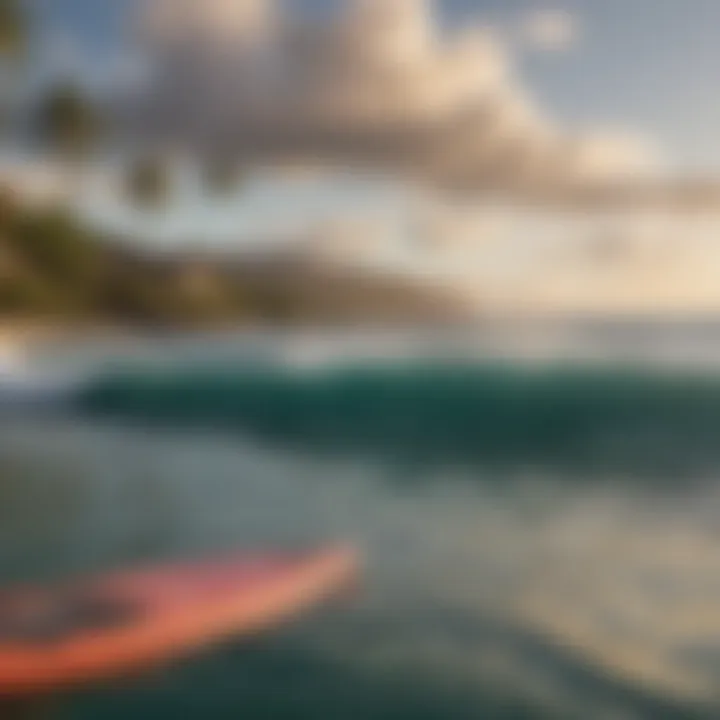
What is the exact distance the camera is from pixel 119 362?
3.03ft

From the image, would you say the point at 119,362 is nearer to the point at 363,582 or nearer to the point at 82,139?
the point at 82,139

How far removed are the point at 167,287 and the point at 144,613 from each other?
34cm

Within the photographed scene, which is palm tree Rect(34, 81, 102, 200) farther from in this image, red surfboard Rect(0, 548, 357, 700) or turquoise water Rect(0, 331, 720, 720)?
red surfboard Rect(0, 548, 357, 700)

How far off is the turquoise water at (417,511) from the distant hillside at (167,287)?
0.14 feet

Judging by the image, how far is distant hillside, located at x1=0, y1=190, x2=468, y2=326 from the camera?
3.00 ft

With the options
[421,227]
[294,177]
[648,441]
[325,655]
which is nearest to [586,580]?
[648,441]

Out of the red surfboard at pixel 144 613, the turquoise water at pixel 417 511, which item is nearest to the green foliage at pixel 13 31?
the turquoise water at pixel 417 511

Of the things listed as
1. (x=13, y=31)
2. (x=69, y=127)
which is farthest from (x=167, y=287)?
(x=13, y=31)

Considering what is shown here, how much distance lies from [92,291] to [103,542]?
27cm

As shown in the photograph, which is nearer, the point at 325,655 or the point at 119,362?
the point at 325,655

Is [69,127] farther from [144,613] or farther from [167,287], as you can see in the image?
[144,613]

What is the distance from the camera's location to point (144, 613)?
0.83m

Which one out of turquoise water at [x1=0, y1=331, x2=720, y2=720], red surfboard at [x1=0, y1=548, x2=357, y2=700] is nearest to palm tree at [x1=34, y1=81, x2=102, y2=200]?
turquoise water at [x1=0, y1=331, x2=720, y2=720]

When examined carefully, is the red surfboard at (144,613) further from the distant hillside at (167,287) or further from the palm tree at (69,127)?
the palm tree at (69,127)
